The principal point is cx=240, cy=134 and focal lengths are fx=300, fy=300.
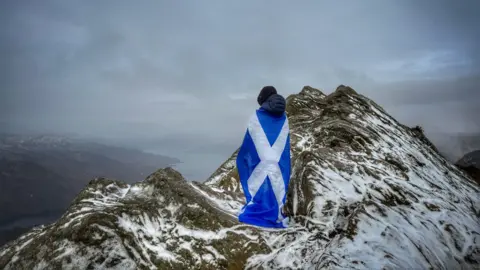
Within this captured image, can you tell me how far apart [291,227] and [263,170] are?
238cm

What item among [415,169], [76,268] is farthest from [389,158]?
[76,268]

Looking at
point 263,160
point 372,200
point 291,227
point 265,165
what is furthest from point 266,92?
point 372,200

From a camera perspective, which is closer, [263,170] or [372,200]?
[263,170]

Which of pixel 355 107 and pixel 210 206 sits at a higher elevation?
pixel 355 107

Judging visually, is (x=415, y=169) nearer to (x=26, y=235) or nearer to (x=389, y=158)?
(x=389, y=158)

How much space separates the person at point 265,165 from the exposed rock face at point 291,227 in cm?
58

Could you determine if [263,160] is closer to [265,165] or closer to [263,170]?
[265,165]

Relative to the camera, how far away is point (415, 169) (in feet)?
54.6

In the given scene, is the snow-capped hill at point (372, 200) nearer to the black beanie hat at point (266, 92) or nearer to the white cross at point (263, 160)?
the white cross at point (263, 160)

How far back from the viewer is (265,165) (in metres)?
11.2

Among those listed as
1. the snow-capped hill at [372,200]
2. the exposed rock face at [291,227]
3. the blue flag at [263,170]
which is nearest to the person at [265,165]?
the blue flag at [263,170]

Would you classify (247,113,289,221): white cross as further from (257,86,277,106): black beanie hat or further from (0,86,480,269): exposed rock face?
(0,86,480,269): exposed rock face

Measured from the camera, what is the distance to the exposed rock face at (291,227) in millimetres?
9289

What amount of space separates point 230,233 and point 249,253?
1004 mm
